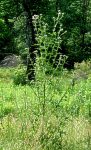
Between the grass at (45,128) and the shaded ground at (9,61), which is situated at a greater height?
the grass at (45,128)

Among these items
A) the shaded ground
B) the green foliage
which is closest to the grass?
the green foliage

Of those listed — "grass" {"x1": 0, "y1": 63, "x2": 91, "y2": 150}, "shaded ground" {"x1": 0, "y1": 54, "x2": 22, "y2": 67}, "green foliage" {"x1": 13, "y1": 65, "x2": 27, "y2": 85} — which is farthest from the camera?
"shaded ground" {"x1": 0, "y1": 54, "x2": 22, "y2": 67}

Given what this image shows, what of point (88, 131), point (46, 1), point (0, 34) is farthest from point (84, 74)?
point (88, 131)

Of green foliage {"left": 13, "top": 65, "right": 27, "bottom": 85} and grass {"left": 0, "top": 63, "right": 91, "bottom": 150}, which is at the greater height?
grass {"left": 0, "top": 63, "right": 91, "bottom": 150}

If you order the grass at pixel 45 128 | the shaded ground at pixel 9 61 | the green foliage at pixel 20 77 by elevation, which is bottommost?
the shaded ground at pixel 9 61

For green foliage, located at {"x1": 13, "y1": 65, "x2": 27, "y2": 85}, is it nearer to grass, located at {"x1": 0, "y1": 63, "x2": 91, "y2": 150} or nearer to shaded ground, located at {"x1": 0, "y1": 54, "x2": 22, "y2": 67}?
grass, located at {"x1": 0, "y1": 63, "x2": 91, "y2": 150}

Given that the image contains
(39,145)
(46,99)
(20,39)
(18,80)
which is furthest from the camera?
(20,39)

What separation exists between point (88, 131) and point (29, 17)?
720 inches

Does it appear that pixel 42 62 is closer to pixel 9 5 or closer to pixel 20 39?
pixel 9 5

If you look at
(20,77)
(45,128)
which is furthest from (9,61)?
(45,128)

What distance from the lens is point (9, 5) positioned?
2978 cm

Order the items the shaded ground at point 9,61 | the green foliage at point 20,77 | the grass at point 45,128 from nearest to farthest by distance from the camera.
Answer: the grass at point 45,128
the green foliage at point 20,77
the shaded ground at point 9,61

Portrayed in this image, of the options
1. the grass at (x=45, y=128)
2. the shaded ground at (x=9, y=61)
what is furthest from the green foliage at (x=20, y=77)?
the shaded ground at (x=9, y=61)

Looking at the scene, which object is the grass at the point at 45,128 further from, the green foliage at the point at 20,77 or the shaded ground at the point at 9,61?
the shaded ground at the point at 9,61
